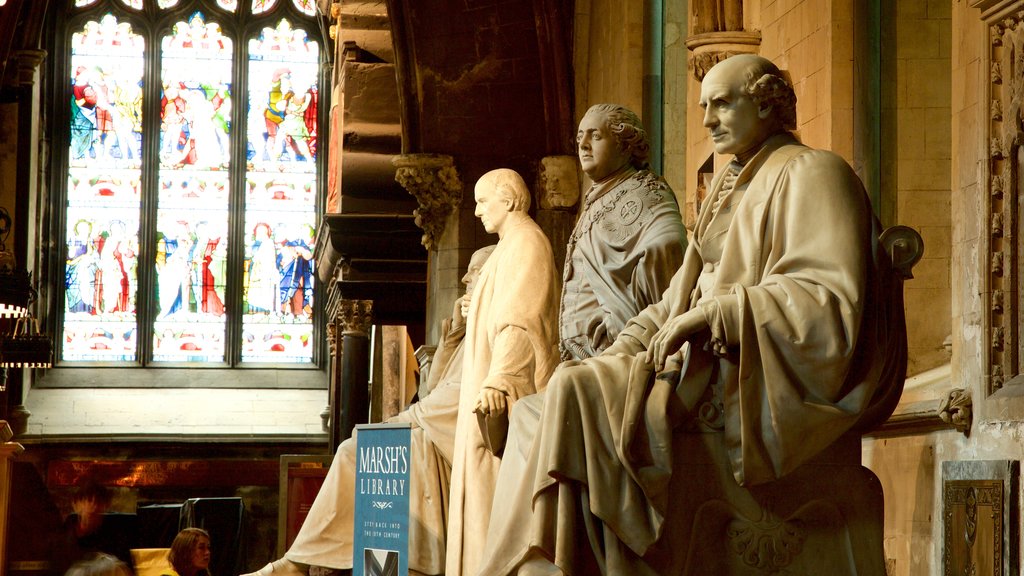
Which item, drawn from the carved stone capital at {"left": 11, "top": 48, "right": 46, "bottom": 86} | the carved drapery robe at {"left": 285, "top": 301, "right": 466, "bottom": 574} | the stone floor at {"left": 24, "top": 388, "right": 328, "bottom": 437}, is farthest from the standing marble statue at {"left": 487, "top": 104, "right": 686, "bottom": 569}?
the carved stone capital at {"left": 11, "top": 48, "right": 46, "bottom": 86}

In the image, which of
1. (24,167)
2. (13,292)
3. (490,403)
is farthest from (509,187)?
(24,167)

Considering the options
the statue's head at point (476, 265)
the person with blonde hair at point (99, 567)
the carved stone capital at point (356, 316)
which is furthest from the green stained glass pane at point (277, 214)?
the person with blonde hair at point (99, 567)

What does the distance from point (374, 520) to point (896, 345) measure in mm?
3749

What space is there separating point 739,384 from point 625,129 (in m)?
1.72

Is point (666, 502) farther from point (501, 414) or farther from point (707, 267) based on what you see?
point (501, 414)

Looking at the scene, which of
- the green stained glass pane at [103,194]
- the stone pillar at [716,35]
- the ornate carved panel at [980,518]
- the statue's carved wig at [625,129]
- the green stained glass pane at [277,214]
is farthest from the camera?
the green stained glass pane at [277,214]

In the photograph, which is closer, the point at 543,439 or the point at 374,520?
the point at 543,439

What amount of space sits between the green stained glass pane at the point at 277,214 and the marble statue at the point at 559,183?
11.5 m

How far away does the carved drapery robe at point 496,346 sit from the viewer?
5.87 meters

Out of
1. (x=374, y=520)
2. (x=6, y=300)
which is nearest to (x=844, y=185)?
(x=374, y=520)

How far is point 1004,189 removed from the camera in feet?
16.6

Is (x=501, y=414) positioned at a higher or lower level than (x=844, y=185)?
lower

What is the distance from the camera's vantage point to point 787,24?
7242mm

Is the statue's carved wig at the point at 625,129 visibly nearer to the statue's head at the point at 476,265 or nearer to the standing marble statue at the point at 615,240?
the standing marble statue at the point at 615,240
